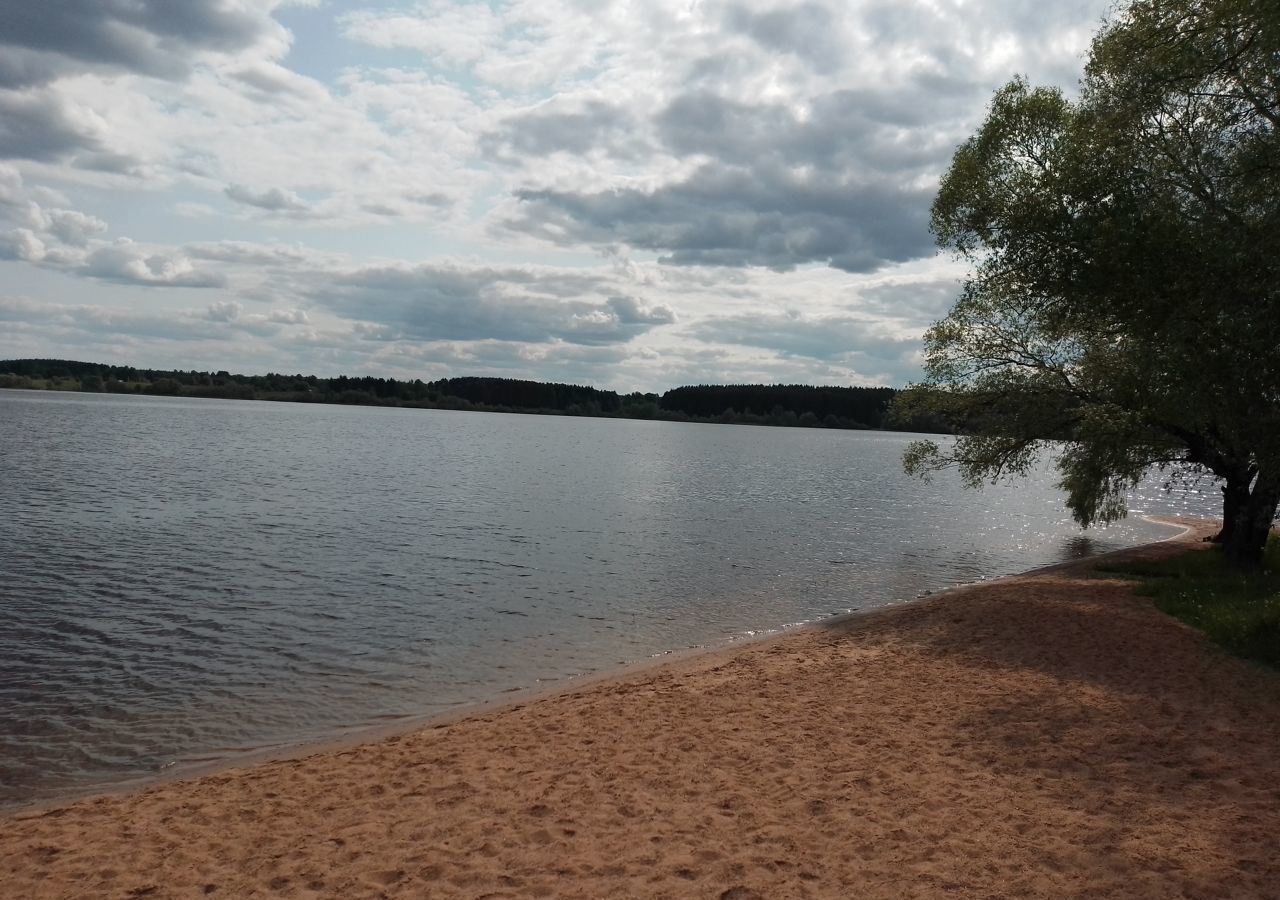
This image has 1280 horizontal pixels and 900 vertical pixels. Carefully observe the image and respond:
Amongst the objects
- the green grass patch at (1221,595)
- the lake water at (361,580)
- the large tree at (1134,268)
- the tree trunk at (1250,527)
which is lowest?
the lake water at (361,580)

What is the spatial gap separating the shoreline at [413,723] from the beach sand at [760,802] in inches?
16.4

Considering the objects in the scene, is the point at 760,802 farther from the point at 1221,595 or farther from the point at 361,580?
the point at 361,580

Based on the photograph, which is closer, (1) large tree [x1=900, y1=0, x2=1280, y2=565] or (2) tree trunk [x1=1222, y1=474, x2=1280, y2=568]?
(1) large tree [x1=900, y1=0, x2=1280, y2=565]

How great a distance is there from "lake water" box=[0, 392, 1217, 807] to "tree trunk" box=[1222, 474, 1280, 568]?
26.0ft

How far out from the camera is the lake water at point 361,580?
1407 cm

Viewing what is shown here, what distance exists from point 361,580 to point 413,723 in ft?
39.5

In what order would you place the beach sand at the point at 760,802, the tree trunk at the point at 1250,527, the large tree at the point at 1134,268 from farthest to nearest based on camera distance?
the tree trunk at the point at 1250,527
the large tree at the point at 1134,268
the beach sand at the point at 760,802

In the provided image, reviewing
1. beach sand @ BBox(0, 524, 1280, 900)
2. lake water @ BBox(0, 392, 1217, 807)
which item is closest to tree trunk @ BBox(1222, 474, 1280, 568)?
lake water @ BBox(0, 392, 1217, 807)

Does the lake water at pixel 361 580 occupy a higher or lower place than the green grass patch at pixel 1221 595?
lower

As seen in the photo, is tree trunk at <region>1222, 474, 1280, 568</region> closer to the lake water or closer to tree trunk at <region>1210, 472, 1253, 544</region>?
tree trunk at <region>1210, 472, 1253, 544</region>

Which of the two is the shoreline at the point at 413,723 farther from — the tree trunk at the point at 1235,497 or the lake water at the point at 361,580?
the tree trunk at the point at 1235,497

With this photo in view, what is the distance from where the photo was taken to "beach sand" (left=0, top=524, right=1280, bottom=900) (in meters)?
7.69

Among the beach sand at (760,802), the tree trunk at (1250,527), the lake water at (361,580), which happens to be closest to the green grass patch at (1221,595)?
the tree trunk at (1250,527)

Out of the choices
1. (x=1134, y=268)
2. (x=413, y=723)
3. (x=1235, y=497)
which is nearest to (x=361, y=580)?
(x=413, y=723)
